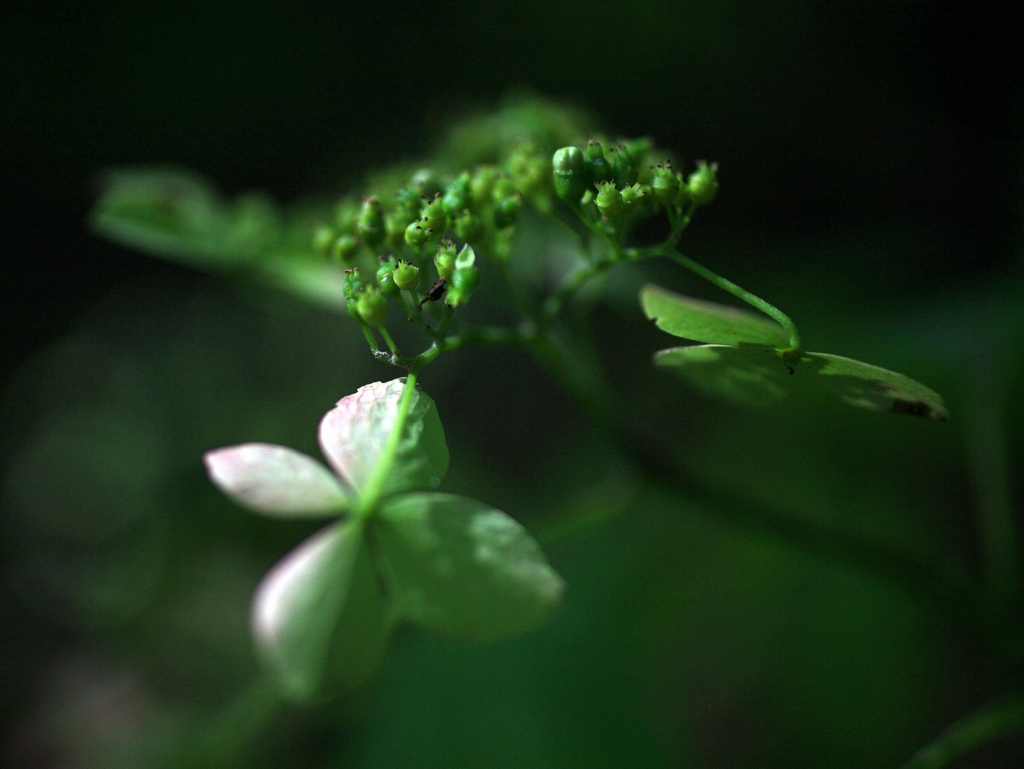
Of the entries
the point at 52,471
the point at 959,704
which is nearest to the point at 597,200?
the point at 959,704

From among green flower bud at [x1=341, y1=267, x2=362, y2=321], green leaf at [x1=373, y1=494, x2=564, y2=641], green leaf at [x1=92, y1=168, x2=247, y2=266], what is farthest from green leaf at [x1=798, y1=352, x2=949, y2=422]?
green leaf at [x1=92, y1=168, x2=247, y2=266]

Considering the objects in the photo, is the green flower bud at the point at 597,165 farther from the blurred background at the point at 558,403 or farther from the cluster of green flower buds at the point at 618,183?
the blurred background at the point at 558,403

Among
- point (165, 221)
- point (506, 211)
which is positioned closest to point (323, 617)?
point (506, 211)

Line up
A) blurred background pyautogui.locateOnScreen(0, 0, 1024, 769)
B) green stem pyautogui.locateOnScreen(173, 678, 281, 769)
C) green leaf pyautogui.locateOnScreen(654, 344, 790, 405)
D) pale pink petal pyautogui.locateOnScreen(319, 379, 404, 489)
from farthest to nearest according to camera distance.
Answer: blurred background pyautogui.locateOnScreen(0, 0, 1024, 769) < green stem pyautogui.locateOnScreen(173, 678, 281, 769) < green leaf pyautogui.locateOnScreen(654, 344, 790, 405) < pale pink petal pyautogui.locateOnScreen(319, 379, 404, 489)

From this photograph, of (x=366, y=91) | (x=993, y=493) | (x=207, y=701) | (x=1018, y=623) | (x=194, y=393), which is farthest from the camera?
(x=366, y=91)

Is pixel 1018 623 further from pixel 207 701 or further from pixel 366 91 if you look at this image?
pixel 366 91

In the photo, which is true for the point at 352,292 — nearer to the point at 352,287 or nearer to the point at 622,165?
the point at 352,287

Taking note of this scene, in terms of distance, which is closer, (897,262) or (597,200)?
(597,200)

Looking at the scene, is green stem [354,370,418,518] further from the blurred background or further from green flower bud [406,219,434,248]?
the blurred background
